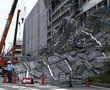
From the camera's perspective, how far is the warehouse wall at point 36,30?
89.7 metres

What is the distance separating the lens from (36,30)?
100 meters

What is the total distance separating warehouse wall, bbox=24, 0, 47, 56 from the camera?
89.7 metres

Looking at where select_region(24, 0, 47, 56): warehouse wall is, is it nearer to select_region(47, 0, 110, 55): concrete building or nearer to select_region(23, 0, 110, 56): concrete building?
select_region(23, 0, 110, 56): concrete building

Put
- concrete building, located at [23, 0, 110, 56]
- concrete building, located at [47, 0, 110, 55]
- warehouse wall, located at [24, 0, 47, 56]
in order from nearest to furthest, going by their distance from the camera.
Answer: concrete building, located at [47, 0, 110, 55] < concrete building, located at [23, 0, 110, 56] < warehouse wall, located at [24, 0, 47, 56]

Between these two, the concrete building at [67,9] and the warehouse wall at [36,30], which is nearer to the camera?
the concrete building at [67,9]

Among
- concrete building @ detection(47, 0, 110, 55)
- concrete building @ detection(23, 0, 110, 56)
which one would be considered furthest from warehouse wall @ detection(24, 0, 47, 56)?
concrete building @ detection(47, 0, 110, 55)

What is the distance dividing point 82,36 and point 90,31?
170 centimetres

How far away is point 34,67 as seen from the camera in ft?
119

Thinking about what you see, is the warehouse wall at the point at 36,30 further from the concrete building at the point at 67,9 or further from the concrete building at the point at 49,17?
the concrete building at the point at 67,9

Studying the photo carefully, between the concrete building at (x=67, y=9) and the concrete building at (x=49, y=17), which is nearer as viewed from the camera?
the concrete building at (x=67, y=9)

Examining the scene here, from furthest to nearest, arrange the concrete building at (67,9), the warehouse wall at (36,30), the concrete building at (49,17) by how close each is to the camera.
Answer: the warehouse wall at (36,30) → the concrete building at (49,17) → the concrete building at (67,9)

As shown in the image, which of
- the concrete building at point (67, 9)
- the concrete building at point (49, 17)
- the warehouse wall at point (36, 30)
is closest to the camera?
the concrete building at point (67, 9)

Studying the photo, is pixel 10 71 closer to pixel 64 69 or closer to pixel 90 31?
pixel 64 69

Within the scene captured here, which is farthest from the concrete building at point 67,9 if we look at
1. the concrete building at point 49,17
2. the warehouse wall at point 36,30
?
the warehouse wall at point 36,30
